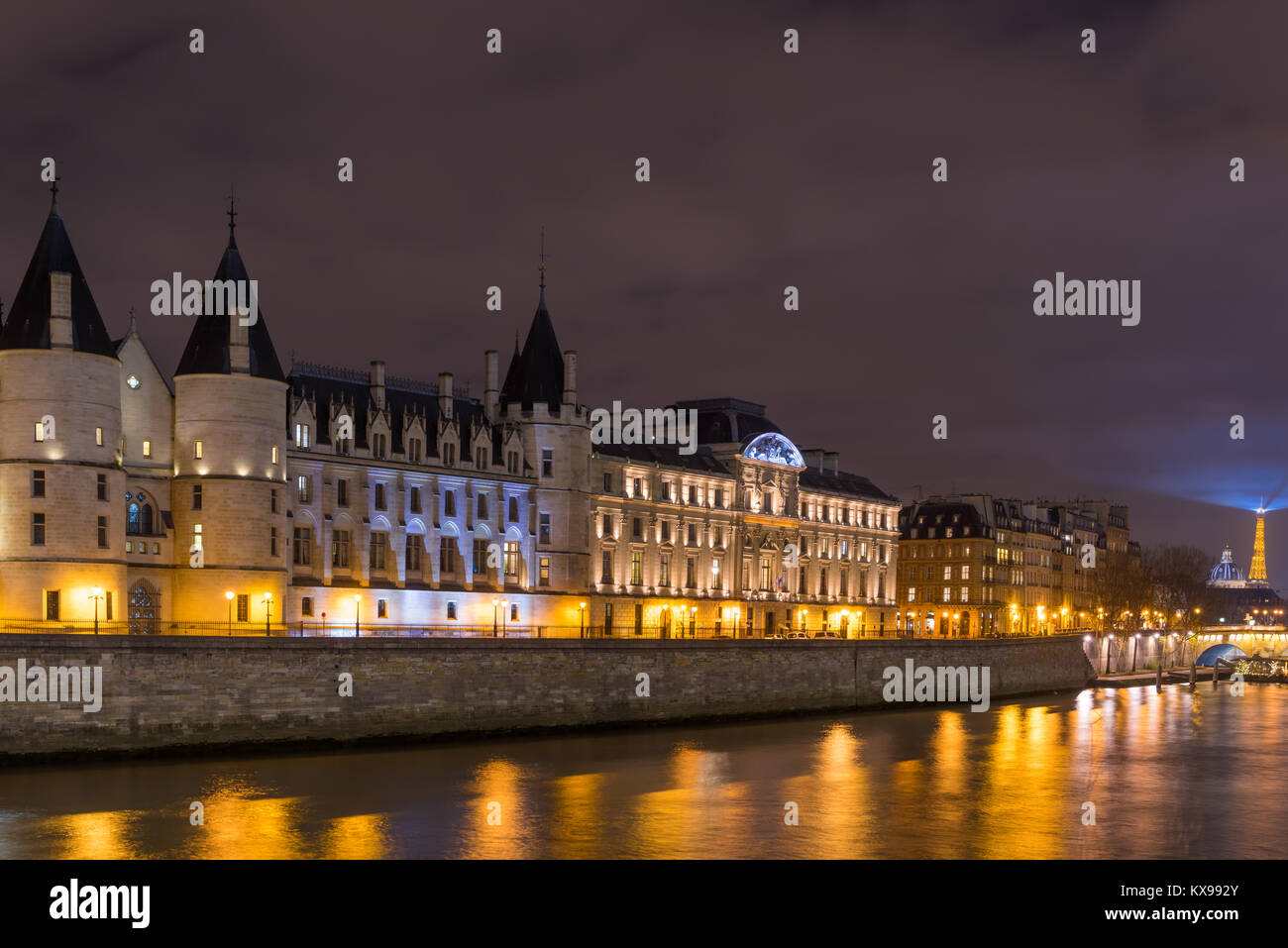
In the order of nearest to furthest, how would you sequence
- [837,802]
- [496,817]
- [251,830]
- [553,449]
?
[251,830] < [496,817] < [837,802] < [553,449]

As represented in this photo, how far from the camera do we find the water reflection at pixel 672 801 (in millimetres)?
36781

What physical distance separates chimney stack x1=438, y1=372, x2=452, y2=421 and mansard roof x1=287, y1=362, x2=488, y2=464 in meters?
0.38

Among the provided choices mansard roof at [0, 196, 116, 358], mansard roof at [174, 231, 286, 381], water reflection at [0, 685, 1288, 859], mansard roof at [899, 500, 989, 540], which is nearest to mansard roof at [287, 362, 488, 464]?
mansard roof at [174, 231, 286, 381]

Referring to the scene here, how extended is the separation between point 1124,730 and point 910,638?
18098 millimetres

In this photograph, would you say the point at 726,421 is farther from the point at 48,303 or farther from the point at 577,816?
the point at 577,816

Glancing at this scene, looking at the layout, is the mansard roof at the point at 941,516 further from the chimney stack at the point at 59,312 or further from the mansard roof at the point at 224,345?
the chimney stack at the point at 59,312

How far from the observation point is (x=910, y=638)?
89.7 metres

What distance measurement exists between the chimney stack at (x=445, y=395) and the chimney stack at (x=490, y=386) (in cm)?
364

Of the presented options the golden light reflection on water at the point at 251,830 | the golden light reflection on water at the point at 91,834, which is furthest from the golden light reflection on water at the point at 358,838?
the golden light reflection on water at the point at 91,834

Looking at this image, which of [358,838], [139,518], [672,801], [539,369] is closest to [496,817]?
[358,838]

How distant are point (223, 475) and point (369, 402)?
15472 mm

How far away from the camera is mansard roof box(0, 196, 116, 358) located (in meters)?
55.3

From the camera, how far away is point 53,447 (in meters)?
55.0
